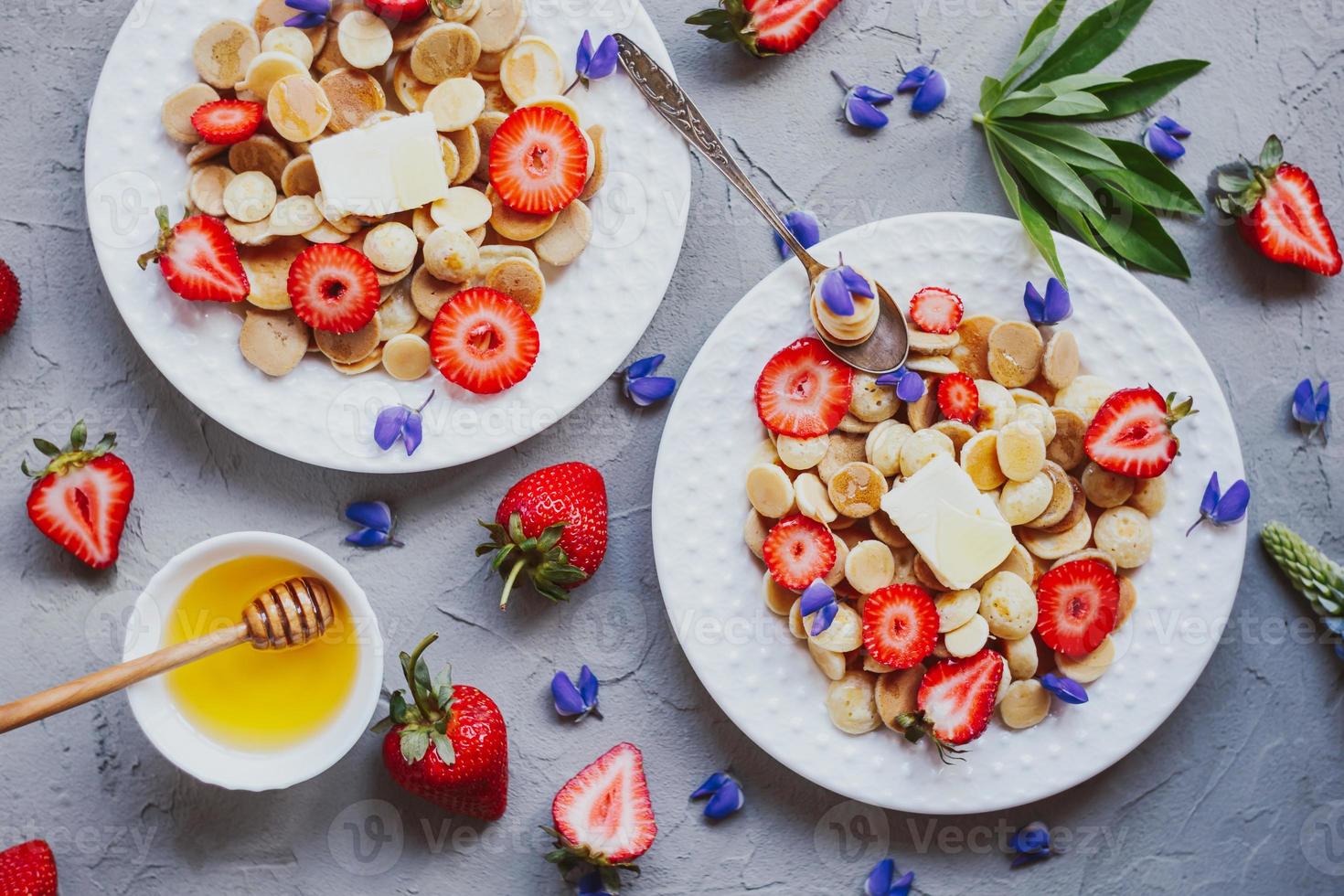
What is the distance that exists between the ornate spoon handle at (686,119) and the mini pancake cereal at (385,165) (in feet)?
0.23

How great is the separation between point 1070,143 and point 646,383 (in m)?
0.66

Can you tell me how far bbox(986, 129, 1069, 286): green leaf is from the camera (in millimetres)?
1293

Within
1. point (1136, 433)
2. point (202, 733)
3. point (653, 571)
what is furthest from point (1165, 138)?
point (202, 733)

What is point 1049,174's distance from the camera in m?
1.34

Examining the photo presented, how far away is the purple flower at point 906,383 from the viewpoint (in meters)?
1.29

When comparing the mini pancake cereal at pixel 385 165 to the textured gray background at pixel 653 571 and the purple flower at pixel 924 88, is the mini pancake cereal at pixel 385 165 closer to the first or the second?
the textured gray background at pixel 653 571

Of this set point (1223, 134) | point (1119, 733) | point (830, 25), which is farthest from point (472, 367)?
point (1223, 134)

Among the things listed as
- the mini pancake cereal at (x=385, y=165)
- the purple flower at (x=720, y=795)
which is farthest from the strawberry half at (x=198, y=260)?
the purple flower at (x=720, y=795)

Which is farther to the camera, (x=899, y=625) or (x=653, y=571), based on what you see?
(x=653, y=571)

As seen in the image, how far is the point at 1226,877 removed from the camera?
1.44m

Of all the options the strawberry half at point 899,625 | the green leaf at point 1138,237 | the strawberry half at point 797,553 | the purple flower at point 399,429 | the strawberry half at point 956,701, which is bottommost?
the strawberry half at point 956,701

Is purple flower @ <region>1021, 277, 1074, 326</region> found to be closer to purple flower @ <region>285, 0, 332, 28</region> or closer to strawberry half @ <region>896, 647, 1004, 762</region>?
strawberry half @ <region>896, 647, 1004, 762</region>

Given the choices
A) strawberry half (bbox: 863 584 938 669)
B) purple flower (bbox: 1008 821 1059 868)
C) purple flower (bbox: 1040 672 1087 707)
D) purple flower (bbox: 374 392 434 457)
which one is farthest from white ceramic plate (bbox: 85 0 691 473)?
purple flower (bbox: 1008 821 1059 868)

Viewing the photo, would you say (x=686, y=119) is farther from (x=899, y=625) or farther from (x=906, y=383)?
(x=899, y=625)
